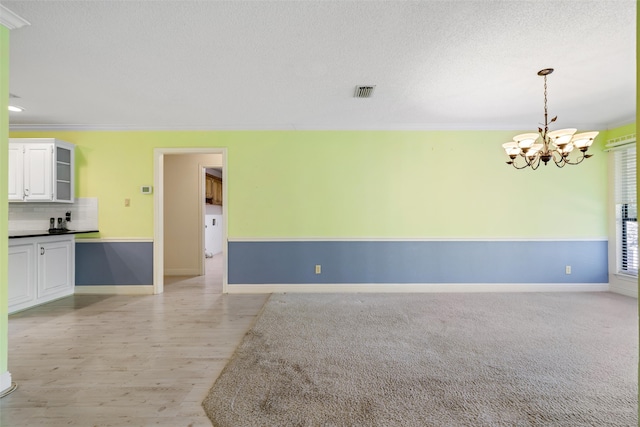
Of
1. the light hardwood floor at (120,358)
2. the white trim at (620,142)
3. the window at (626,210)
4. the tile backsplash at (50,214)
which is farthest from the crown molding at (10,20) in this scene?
the window at (626,210)

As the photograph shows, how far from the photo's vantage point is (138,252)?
417cm

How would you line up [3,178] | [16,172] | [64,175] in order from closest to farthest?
[3,178]
[16,172]
[64,175]

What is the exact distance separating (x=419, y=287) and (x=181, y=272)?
14.7 feet

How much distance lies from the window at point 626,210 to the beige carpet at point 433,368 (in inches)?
42.9

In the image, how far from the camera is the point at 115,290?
13.6 feet

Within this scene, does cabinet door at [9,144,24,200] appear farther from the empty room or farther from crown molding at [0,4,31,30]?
crown molding at [0,4,31,30]

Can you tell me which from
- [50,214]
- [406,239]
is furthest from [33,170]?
[406,239]

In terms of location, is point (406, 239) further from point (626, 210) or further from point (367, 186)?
point (626, 210)

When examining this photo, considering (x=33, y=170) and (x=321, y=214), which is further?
(x=321, y=214)

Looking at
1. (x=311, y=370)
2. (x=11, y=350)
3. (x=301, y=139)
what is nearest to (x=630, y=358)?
(x=311, y=370)

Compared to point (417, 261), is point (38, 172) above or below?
above

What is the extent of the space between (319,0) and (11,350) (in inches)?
147

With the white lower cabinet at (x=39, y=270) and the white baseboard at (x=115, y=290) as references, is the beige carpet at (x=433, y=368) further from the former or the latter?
the white lower cabinet at (x=39, y=270)

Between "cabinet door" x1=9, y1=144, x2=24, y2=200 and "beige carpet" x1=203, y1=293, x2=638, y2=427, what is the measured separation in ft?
12.3
